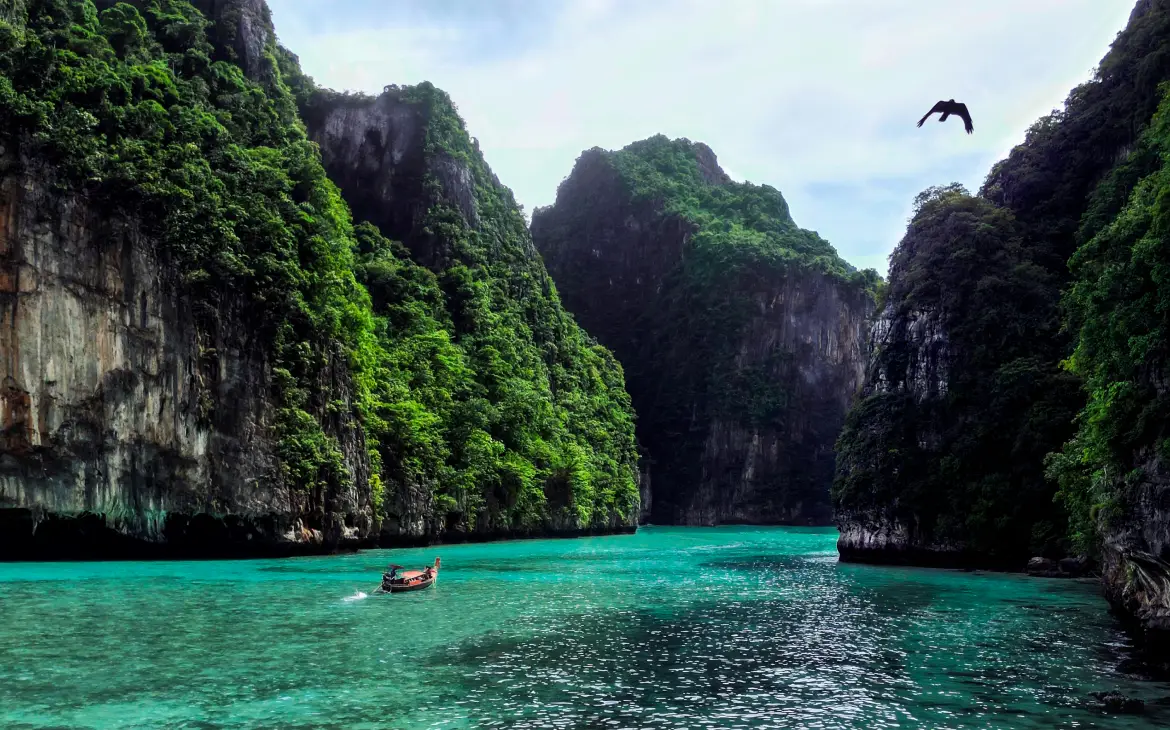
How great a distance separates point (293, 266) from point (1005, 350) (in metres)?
33.1

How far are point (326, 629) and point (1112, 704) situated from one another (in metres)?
14.8

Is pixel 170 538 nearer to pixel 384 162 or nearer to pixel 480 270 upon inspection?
pixel 480 270

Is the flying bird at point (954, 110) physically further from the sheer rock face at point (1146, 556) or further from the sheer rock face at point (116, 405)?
the sheer rock face at point (116, 405)

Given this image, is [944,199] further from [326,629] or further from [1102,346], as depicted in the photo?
[326,629]

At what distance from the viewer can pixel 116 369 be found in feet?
110

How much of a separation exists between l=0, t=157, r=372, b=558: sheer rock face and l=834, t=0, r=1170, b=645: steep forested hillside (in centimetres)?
2828

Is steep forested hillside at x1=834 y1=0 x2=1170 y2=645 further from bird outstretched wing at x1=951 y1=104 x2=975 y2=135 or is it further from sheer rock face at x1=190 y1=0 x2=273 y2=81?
sheer rock face at x1=190 y1=0 x2=273 y2=81

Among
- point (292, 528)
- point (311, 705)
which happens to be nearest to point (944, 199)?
point (292, 528)

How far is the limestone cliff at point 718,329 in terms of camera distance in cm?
11406

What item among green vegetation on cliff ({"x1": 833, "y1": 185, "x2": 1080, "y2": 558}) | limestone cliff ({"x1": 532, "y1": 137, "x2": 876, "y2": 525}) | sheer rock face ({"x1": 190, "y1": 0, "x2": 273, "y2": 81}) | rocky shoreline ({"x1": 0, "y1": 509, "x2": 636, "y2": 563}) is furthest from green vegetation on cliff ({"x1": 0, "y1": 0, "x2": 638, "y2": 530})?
limestone cliff ({"x1": 532, "y1": 137, "x2": 876, "y2": 525})

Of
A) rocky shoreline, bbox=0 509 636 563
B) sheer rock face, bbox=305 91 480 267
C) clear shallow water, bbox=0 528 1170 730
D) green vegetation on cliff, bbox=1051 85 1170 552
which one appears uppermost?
sheer rock face, bbox=305 91 480 267

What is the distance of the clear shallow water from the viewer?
1212 centimetres

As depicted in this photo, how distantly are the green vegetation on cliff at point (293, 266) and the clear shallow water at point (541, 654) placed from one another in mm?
13666

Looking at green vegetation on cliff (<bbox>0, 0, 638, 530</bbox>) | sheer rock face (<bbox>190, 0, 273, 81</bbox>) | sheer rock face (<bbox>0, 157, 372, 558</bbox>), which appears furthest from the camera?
sheer rock face (<bbox>190, 0, 273, 81</bbox>)
